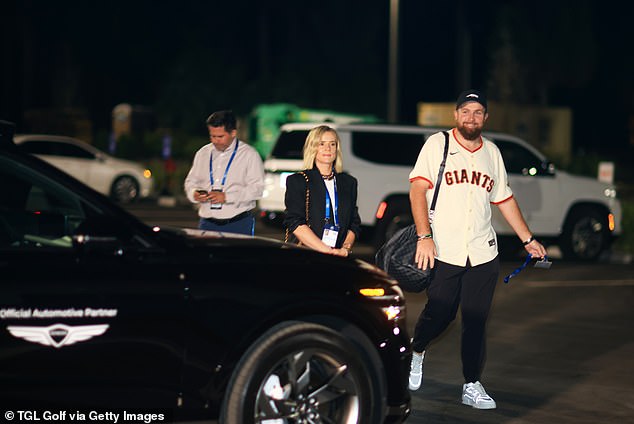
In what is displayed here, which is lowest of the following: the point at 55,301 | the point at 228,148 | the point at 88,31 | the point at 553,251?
the point at 553,251

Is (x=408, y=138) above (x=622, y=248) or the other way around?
above

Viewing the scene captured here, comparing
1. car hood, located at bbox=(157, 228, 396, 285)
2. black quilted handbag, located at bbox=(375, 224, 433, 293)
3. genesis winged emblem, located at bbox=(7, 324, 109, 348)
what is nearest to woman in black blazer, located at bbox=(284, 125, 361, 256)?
black quilted handbag, located at bbox=(375, 224, 433, 293)

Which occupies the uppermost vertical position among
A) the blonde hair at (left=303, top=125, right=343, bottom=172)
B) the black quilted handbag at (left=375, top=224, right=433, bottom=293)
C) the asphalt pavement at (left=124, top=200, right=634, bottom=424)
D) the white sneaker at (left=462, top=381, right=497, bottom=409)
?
the blonde hair at (left=303, top=125, right=343, bottom=172)

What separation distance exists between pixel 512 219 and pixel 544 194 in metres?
9.68

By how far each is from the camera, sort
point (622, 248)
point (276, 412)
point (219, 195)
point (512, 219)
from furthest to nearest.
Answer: point (622, 248)
point (219, 195)
point (512, 219)
point (276, 412)

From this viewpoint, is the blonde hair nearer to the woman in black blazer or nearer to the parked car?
the woman in black blazer

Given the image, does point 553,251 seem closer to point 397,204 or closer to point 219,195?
point 397,204

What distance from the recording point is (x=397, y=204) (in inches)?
653

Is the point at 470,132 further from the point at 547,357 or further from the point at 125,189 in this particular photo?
the point at 125,189

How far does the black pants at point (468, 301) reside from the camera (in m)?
7.53

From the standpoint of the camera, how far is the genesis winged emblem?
493cm

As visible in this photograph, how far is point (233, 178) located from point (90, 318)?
13.5ft

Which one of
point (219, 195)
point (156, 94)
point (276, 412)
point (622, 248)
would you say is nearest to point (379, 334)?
point (276, 412)

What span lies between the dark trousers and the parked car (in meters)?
7.02
